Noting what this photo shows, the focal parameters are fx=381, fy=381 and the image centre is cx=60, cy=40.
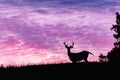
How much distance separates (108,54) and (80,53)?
23.8 meters

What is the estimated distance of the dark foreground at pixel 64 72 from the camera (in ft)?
66.6

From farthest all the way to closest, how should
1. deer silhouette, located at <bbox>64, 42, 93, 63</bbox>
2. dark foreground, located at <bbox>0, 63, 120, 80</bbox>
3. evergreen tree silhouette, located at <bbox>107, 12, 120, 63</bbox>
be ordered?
evergreen tree silhouette, located at <bbox>107, 12, 120, 63</bbox> < deer silhouette, located at <bbox>64, 42, 93, 63</bbox> < dark foreground, located at <bbox>0, 63, 120, 80</bbox>

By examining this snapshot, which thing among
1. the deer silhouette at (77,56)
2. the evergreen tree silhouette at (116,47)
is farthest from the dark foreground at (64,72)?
the evergreen tree silhouette at (116,47)

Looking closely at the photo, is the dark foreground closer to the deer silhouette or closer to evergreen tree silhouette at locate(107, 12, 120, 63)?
the deer silhouette

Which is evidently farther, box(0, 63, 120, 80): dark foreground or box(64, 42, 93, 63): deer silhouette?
box(64, 42, 93, 63): deer silhouette

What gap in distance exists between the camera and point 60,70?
21906mm

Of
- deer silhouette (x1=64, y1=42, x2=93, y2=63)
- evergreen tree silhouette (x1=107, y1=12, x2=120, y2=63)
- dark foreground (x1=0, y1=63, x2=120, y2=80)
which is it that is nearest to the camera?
dark foreground (x1=0, y1=63, x2=120, y2=80)

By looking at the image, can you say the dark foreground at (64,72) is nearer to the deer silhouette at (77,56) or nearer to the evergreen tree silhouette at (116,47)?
the deer silhouette at (77,56)

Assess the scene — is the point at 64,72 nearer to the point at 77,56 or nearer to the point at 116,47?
the point at 77,56

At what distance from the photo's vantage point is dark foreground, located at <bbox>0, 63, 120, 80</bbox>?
799 inches

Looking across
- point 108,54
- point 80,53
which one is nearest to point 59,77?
point 80,53

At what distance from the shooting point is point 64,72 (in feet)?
69.9

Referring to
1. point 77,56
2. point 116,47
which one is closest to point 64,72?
point 77,56

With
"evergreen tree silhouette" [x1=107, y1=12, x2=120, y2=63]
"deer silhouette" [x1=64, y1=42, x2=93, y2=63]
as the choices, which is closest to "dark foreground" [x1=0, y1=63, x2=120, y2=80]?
"deer silhouette" [x1=64, y1=42, x2=93, y2=63]
